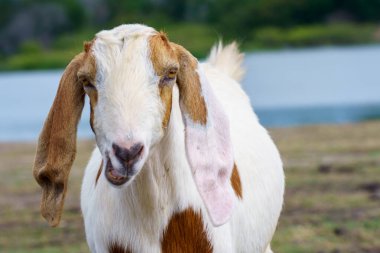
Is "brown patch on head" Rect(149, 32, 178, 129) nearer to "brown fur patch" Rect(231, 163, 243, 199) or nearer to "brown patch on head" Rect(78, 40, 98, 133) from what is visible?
"brown patch on head" Rect(78, 40, 98, 133)

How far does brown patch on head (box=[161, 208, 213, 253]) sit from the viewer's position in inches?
231

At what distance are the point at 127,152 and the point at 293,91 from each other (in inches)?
1159

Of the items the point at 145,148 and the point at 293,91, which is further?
the point at 293,91

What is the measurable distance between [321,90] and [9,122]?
8145mm

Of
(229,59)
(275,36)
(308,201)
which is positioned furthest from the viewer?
(275,36)

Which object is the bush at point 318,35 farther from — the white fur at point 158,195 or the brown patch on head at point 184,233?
the brown patch on head at point 184,233

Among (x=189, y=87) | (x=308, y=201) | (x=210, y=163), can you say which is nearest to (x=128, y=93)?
(x=189, y=87)

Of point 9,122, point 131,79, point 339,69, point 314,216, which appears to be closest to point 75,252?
point 314,216

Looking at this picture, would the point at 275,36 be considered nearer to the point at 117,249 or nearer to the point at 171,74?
the point at 117,249

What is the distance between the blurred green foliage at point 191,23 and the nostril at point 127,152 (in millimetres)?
30105

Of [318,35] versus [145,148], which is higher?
[145,148]

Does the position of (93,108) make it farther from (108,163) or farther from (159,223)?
(159,223)

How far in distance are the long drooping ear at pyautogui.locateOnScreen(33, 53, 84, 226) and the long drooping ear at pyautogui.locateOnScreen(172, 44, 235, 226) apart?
0.45 metres

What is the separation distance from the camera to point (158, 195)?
5.89 meters
